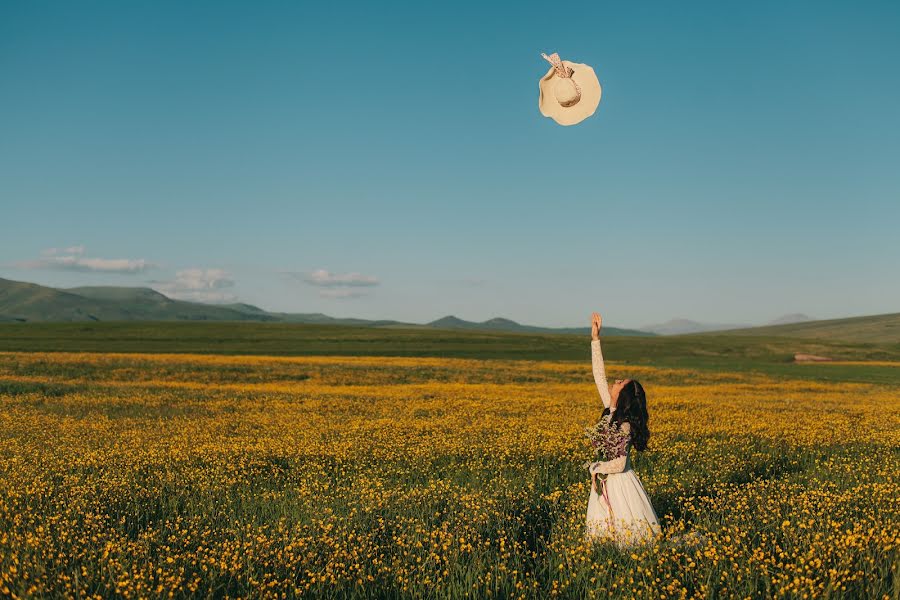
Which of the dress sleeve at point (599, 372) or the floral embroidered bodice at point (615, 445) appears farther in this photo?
the dress sleeve at point (599, 372)

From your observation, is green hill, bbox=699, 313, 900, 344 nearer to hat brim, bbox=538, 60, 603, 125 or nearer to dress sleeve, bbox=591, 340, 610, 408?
dress sleeve, bbox=591, 340, 610, 408

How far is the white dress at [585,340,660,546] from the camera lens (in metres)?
6.46

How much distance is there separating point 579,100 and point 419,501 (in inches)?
228

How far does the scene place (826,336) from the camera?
180 metres

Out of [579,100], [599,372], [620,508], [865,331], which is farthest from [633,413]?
[865,331]

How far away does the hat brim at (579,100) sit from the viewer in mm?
4375

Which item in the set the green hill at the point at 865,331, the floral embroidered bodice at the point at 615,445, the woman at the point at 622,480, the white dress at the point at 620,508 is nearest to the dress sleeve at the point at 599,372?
the woman at the point at 622,480

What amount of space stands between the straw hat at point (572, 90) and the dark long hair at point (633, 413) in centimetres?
343

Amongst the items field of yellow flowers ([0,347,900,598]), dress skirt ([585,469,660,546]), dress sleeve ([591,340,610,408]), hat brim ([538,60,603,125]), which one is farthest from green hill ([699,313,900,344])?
hat brim ([538,60,603,125])

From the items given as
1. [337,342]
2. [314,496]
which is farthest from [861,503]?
[337,342]

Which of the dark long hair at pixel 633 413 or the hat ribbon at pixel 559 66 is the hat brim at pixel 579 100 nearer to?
the hat ribbon at pixel 559 66

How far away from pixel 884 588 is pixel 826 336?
20633cm

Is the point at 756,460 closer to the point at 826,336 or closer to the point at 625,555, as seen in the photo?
the point at 625,555

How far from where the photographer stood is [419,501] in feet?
26.6
